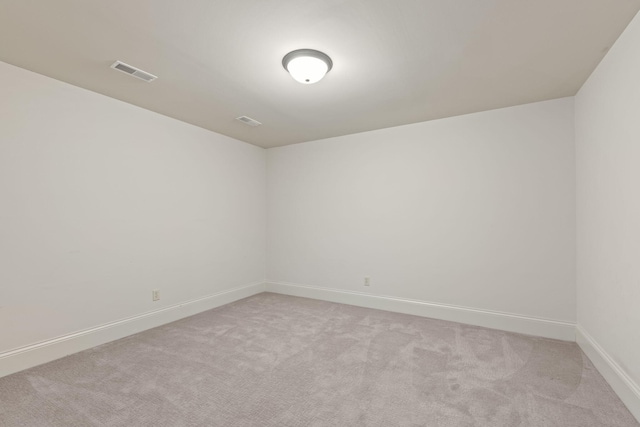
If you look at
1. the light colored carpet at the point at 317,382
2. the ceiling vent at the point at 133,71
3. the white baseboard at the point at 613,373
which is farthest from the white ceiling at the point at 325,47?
the light colored carpet at the point at 317,382

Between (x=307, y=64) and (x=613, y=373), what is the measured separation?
3148 mm

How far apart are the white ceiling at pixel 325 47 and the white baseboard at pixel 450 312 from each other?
235cm

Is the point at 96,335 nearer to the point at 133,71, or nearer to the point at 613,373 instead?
the point at 133,71

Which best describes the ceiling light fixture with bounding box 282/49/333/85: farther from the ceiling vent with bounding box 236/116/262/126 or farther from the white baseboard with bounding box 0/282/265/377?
the white baseboard with bounding box 0/282/265/377

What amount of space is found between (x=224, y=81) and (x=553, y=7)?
241 cm

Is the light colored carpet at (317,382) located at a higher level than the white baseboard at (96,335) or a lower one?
lower

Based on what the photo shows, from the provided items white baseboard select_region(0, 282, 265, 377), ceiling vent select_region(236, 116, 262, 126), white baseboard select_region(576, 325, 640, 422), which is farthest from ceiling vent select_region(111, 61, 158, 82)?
white baseboard select_region(576, 325, 640, 422)

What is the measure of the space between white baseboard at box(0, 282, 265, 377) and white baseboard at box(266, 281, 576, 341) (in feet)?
4.90

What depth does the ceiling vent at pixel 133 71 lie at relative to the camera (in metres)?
2.32

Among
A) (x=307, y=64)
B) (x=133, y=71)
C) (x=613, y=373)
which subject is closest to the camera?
(x=613, y=373)

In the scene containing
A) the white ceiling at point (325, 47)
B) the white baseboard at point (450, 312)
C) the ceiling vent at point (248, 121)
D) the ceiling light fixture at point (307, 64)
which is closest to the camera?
the white ceiling at point (325, 47)

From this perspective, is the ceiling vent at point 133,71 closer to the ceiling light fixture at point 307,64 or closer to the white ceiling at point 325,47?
the white ceiling at point 325,47

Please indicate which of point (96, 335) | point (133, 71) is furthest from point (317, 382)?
point (133, 71)

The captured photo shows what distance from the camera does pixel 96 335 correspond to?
280 cm
